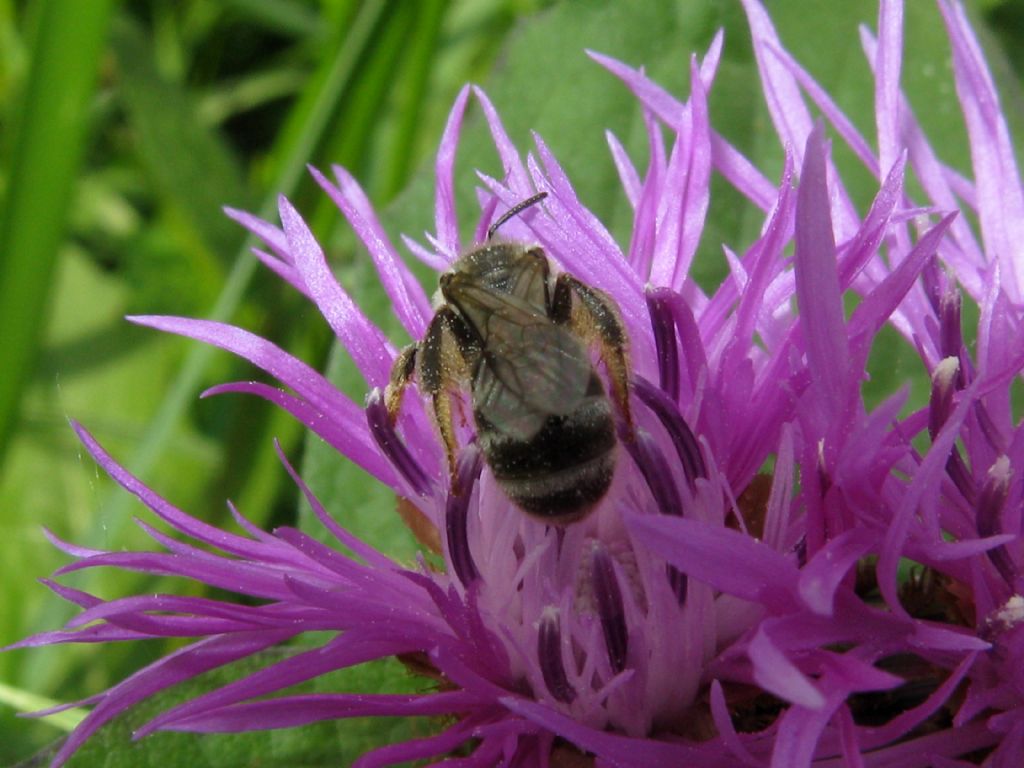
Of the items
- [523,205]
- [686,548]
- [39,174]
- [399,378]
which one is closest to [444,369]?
[399,378]

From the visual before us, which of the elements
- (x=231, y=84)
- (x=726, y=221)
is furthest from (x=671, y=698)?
(x=231, y=84)

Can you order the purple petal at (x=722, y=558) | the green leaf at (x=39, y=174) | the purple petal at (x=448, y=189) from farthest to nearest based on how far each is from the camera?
the green leaf at (x=39, y=174), the purple petal at (x=448, y=189), the purple petal at (x=722, y=558)

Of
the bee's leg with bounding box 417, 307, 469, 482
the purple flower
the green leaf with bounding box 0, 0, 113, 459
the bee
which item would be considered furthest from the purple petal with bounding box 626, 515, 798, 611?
the green leaf with bounding box 0, 0, 113, 459

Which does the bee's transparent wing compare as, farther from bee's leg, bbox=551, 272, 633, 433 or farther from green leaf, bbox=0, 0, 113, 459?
green leaf, bbox=0, 0, 113, 459

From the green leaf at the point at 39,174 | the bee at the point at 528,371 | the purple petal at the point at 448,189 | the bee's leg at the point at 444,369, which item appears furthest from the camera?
the green leaf at the point at 39,174

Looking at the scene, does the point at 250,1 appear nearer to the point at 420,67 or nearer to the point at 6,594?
the point at 420,67

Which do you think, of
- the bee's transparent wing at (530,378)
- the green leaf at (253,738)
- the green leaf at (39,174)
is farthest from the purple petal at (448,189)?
the green leaf at (39,174)

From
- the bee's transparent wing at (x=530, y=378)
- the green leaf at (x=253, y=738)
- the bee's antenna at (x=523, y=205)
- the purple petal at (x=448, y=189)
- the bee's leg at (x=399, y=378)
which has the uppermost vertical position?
the purple petal at (x=448, y=189)

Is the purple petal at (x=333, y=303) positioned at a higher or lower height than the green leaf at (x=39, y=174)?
lower

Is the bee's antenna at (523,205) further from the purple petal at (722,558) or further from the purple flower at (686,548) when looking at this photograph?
the purple petal at (722,558)

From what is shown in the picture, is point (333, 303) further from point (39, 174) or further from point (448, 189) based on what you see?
Result: point (39, 174)
